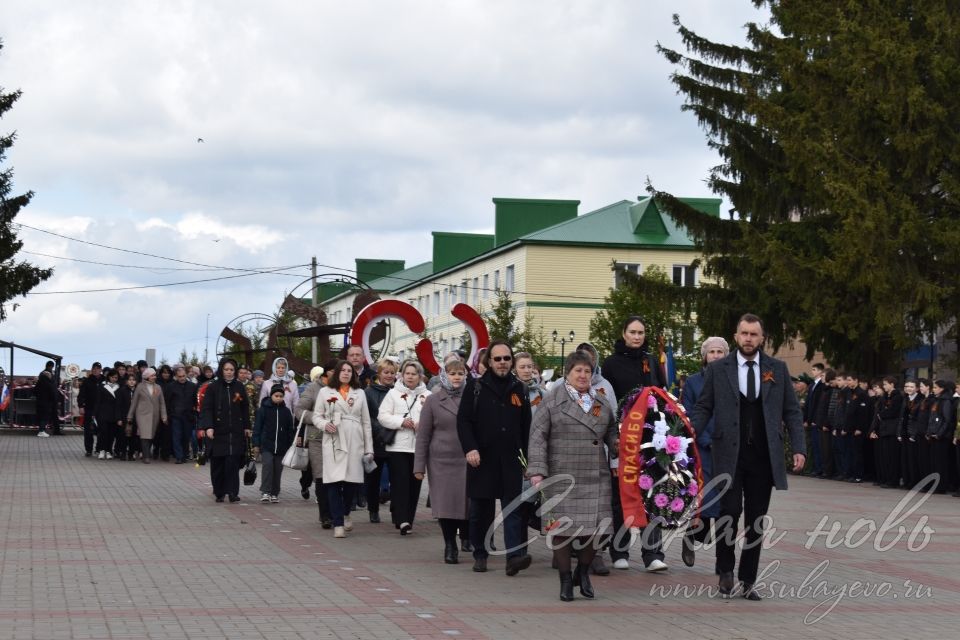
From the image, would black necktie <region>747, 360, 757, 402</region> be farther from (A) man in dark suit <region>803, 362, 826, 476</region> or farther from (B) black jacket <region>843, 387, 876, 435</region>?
(A) man in dark suit <region>803, 362, 826, 476</region>

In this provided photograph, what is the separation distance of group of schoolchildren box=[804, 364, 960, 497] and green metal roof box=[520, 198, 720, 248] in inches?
1943

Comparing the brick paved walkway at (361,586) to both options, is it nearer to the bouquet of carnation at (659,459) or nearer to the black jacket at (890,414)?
the bouquet of carnation at (659,459)

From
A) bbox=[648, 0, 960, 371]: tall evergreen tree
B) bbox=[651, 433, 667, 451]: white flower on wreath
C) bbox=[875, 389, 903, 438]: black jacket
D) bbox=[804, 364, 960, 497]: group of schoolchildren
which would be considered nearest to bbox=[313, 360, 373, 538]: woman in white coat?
bbox=[651, 433, 667, 451]: white flower on wreath

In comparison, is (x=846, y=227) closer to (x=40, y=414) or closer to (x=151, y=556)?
(x=151, y=556)

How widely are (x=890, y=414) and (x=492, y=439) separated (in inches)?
553

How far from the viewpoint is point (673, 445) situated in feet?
36.4

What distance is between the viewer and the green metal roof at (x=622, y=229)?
7731 cm

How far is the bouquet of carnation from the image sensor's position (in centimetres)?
1091

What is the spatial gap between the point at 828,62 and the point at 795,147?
6.58 feet

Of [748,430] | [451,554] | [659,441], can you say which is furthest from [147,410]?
[748,430]

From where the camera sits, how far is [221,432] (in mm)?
18266

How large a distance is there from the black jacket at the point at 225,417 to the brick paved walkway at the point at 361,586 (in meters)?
1.21

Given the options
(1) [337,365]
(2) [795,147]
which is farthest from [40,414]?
(1) [337,365]

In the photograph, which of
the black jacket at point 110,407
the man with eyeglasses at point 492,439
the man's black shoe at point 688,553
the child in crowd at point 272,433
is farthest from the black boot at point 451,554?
the black jacket at point 110,407
